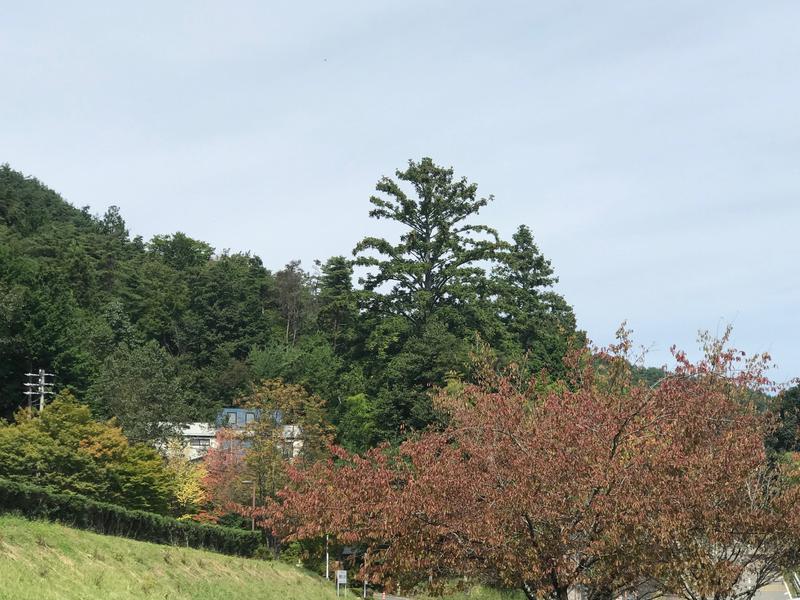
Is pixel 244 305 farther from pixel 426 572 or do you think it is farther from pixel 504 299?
pixel 426 572

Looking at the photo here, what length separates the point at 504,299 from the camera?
7612 cm

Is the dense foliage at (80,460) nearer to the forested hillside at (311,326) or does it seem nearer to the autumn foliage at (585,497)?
the forested hillside at (311,326)

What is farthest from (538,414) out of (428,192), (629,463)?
(428,192)

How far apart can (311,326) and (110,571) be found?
86.6 m

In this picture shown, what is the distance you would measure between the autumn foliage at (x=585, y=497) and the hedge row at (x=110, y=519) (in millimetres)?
9980

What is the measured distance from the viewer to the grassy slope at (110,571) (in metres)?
22.0

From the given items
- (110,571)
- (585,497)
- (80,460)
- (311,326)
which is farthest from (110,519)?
(311,326)

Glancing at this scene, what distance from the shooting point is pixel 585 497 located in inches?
741

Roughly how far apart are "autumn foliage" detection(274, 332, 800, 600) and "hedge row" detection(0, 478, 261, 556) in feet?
32.7

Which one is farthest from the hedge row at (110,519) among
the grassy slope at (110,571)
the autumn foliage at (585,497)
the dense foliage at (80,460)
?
the autumn foliage at (585,497)

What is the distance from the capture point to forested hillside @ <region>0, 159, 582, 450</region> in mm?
66000

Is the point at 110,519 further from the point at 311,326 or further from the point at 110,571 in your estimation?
the point at 311,326

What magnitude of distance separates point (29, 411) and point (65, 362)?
1456cm

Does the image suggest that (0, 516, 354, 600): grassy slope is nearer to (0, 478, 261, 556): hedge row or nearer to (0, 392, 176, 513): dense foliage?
(0, 478, 261, 556): hedge row
